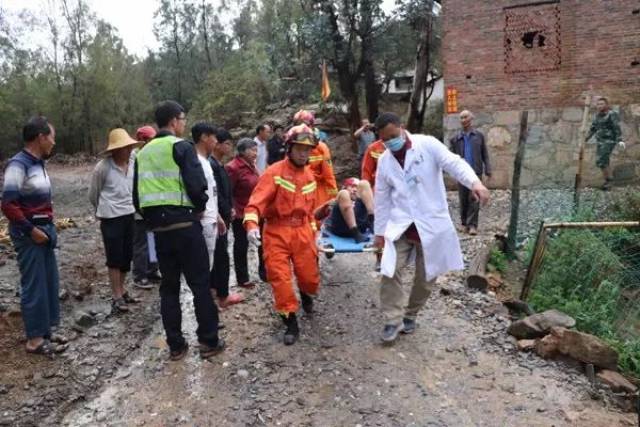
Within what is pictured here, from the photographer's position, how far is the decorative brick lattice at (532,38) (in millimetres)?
10977

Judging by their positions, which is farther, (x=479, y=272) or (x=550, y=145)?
(x=550, y=145)

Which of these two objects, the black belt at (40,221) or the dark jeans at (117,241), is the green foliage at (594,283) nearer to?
the dark jeans at (117,241)

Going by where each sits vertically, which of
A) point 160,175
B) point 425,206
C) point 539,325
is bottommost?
point 539,325

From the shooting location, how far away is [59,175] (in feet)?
71.6

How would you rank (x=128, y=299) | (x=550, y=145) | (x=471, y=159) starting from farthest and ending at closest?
1. (x=550, y=145)
2. (x=471, y=159)
3. (x=128, y=299)

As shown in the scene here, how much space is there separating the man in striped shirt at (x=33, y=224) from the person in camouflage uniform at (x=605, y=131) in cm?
849

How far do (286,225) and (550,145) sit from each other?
8998 mm

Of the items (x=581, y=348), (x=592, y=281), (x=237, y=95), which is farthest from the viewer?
(x=237, y=95)

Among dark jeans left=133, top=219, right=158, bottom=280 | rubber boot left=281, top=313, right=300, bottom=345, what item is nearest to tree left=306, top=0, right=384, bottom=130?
dark jeans left=133, top=219, right=158, bottom=280

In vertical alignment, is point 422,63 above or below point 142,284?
above

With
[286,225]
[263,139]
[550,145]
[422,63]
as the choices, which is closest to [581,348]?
[286,225]

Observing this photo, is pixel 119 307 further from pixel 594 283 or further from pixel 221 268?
pixel 594 283

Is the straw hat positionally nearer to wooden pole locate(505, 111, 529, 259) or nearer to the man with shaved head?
wooden pole locate(505, 111, 529, 259)

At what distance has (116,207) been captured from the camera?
16.1 ft
